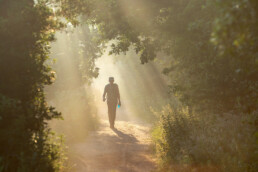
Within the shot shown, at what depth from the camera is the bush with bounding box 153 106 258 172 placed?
5797 millimetres

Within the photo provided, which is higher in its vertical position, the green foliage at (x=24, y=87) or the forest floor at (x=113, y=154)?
the green foliage at (x=24, y=87)

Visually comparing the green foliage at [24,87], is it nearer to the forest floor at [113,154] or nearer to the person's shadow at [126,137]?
the forest floor at [113,154]

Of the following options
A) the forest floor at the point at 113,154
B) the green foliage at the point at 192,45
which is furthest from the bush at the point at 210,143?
the forest floor at the point at 113,154

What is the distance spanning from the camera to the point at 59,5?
7.43m

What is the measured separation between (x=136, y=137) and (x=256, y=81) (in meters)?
6.13

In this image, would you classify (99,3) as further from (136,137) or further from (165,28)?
(136,137)

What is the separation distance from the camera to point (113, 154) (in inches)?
367

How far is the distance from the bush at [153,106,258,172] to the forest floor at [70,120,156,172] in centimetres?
77

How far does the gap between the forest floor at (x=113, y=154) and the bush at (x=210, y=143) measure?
77 cm

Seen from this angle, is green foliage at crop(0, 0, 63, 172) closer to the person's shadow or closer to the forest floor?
the forest floor

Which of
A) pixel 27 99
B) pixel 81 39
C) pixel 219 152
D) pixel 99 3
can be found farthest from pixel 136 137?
pixel 81 39

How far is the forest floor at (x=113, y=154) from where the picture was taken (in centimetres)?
784

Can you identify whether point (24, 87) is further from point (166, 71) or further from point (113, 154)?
point (166, 71)

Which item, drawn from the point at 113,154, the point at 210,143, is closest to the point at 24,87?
the point at 210,143
